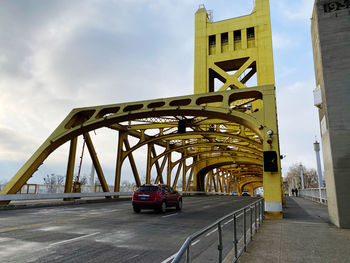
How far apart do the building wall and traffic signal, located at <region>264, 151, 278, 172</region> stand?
3165mm

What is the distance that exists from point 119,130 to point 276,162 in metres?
18.7

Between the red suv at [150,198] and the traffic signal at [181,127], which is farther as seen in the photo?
the traffic signal at [181,127]

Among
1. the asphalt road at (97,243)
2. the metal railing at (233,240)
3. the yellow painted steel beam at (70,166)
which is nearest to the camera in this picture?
the metal railing at (233,240)

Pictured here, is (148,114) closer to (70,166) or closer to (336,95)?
(70,166)

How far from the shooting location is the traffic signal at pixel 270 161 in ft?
46.3

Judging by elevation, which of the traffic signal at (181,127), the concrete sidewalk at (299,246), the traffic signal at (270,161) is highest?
the traffic signal at (181,127)

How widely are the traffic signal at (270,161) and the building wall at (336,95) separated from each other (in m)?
3.17

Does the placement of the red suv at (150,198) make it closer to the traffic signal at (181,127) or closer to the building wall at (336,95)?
the traffic signal at (181,127)

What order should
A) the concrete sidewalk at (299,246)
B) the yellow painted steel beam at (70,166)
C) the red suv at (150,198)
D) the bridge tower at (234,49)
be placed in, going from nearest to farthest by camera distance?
the concrete sidewalk at (299,246) < the red suv at (150,198) < the yellow painted steel beam at (70,166) < the bridge tower at (234,49)

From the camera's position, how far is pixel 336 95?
1033 centimetres

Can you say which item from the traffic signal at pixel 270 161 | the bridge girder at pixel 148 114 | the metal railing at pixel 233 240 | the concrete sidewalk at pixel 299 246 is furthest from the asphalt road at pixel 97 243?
the bridge girder at pixel 148 114

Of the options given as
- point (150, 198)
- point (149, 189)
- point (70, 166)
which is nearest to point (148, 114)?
point (149, 189)

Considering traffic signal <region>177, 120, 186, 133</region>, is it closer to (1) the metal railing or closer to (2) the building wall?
(2) the building wall

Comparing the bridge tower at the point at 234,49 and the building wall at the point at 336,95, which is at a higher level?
the bridge tower at the point at 234,49
